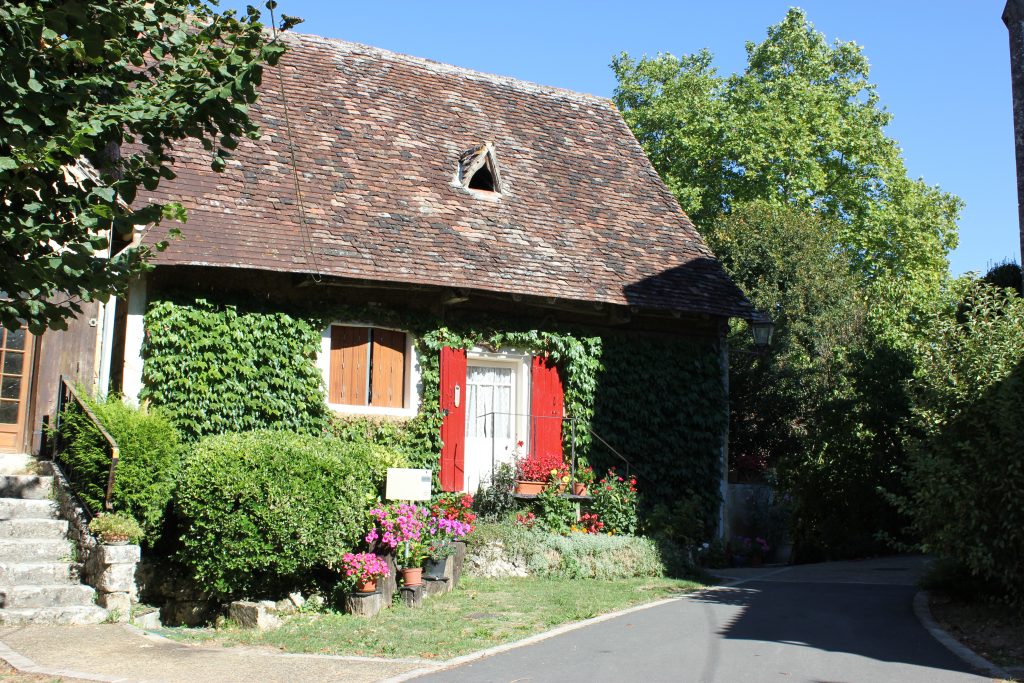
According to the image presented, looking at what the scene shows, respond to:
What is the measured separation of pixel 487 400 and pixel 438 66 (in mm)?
6862

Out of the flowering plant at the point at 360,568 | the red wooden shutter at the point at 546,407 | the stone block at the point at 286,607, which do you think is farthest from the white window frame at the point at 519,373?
the stone block at the point at 286,607

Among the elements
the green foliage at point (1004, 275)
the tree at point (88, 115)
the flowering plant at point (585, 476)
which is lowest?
the flowering plant at point (585, 476)

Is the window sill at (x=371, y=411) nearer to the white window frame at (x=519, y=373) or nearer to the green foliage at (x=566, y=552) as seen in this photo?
the white window frame at (x=519, y=373)

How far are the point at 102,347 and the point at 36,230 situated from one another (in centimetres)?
666

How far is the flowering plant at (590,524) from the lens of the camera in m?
13.8

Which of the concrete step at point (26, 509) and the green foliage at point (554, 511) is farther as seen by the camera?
the green foliage at point (554, 511)

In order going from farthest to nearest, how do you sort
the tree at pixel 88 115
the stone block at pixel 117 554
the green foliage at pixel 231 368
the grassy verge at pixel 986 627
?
the green foliage at pixel 231 368
the stone block at pixel 117 554
the grassy verge at pixel 986 627
the tree at pixel 88 115

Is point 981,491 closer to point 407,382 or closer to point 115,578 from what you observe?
point 407,382

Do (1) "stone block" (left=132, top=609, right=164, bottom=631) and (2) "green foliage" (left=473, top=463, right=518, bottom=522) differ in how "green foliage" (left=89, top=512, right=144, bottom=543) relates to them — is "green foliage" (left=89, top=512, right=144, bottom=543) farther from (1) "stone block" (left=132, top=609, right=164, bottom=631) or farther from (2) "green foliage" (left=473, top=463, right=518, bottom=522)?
(2) "green foliage" (left=473, top=463, right=518, bottom=522)

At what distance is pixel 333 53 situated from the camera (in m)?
16.9

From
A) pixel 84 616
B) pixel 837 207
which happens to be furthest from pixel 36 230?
pixel 837 207

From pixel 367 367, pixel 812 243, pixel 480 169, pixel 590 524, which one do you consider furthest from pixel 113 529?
pixel 812 243

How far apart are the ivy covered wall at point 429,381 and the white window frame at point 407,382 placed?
3.7 inches

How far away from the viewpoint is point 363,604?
9.77m
